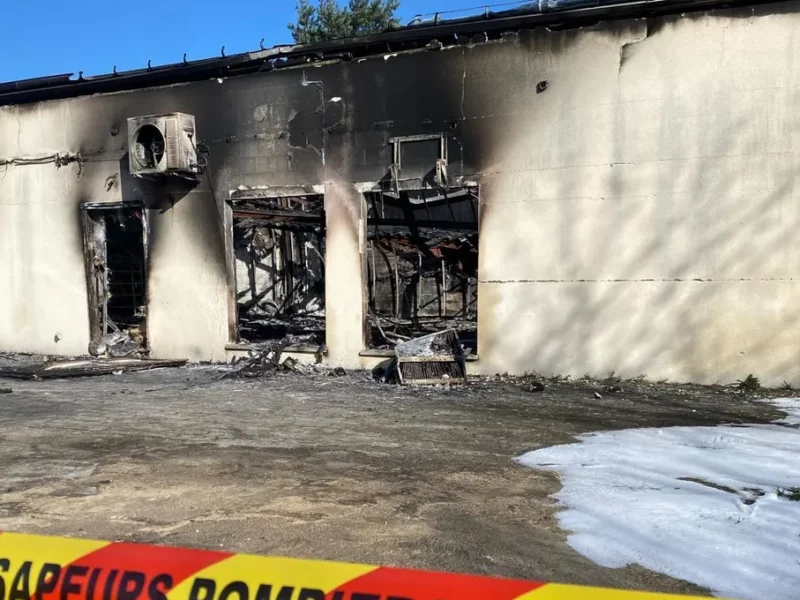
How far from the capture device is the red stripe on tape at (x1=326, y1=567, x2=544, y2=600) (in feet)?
5.51

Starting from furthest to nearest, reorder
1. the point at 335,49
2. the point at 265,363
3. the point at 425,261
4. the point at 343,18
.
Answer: the point at 343,18
the point at 425,261
the point at 265,363
the point at 335,49

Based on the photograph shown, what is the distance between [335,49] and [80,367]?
20.3ft

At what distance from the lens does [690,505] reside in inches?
150

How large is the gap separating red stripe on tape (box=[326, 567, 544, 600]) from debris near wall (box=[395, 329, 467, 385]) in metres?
6.90

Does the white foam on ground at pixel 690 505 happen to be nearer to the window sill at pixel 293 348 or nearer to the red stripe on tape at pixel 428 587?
the red stripe on tape at pixel 428 587

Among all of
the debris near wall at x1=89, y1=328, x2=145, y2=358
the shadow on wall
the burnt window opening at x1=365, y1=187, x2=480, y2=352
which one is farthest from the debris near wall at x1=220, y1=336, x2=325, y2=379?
the burnt window opening at x1=365, y1=187, x2=480, y2=352

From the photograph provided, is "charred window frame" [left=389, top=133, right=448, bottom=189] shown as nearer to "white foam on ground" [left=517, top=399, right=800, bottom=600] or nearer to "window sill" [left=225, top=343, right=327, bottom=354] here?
"window sill" [left=225, top=343, right=327, bottom=354]

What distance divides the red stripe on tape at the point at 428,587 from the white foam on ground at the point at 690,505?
5.43 feet

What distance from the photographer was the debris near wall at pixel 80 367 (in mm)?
9859

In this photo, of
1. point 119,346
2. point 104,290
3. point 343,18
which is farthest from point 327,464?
point 343,18

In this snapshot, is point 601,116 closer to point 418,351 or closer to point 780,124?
point 780,124

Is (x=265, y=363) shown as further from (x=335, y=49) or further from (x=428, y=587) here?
(x=428, y=587)

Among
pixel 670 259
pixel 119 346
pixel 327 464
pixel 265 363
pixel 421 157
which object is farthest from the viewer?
pixel 119 346

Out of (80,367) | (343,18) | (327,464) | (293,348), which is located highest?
(343,18)
